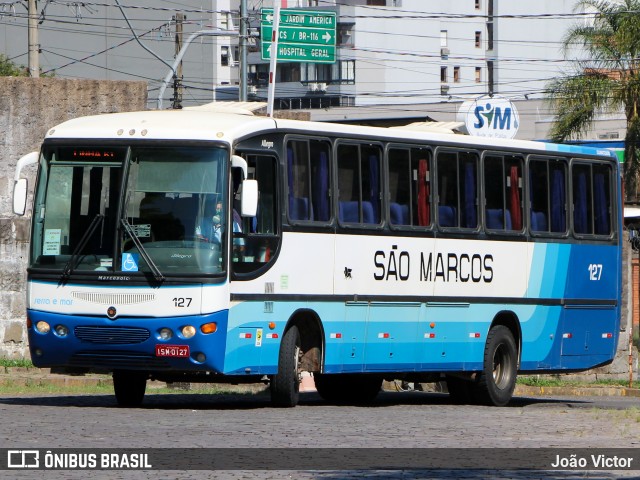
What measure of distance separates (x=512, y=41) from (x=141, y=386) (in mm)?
87311

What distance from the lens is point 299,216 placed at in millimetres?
17078

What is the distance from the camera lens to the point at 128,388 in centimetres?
1717

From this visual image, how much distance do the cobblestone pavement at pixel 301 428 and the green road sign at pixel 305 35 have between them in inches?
716

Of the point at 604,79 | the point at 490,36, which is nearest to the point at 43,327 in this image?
the point at 604,79

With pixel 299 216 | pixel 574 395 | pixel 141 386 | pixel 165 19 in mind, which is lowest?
pixel 574 395

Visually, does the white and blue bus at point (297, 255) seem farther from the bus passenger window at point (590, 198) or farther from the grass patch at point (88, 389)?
the grass patch at point (88, 389)

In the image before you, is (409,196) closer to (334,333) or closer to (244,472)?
(334,333)

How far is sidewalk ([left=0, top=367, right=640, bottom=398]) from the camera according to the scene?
22094 mm

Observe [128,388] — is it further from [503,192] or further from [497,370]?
[503,192]

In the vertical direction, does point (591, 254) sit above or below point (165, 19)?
below

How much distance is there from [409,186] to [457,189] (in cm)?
92

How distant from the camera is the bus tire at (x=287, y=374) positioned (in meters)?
16.7

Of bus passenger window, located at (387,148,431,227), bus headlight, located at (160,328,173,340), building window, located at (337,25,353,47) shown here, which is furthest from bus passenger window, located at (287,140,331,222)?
building window, located at (337,25,353,47)

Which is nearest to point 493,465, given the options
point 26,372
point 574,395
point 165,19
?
point 26,372
